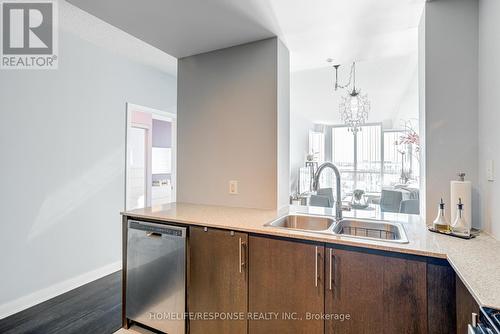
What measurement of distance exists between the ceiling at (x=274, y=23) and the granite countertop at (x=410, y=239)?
1.44 metres

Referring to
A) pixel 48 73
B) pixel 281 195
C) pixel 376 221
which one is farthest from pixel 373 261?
pixel 48 73

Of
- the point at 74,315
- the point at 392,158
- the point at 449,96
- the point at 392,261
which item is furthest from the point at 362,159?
the point at 74,315

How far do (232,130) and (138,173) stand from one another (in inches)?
74.6

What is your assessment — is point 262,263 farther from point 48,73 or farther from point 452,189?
point 48,73

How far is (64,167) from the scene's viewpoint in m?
2.64

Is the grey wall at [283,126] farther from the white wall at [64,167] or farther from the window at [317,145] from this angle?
the window at [317,145]

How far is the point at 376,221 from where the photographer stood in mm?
1739

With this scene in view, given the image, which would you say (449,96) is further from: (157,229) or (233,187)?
(157,229)

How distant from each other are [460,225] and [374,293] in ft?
2.15

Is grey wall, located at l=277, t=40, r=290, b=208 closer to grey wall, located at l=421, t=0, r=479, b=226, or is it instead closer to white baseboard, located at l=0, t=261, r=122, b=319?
grey wall, located at l=421, t=0, r=479, b=226

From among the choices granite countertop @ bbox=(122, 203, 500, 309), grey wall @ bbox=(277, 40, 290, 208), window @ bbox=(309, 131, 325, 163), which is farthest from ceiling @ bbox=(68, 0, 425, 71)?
window @ bbox=(309, 131, 325, 163)

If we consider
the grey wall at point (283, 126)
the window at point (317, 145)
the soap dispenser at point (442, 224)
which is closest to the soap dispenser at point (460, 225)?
the soap dispenser at point (442, 224)

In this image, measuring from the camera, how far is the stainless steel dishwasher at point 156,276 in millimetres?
1782

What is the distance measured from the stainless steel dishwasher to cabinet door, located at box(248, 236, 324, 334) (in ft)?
1.72
